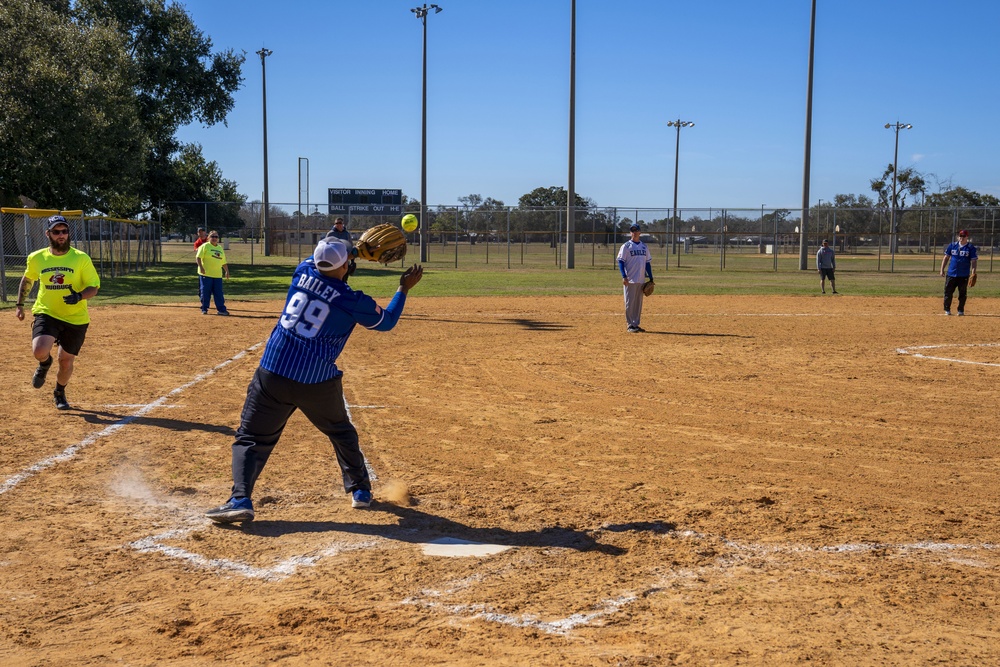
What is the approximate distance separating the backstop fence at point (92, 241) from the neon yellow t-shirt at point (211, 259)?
852 centimetres

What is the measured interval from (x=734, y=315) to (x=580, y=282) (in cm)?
1327

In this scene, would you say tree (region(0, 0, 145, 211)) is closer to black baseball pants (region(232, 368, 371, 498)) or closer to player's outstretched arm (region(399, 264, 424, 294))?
black baseball pants (region(232, 368, 371, 498))

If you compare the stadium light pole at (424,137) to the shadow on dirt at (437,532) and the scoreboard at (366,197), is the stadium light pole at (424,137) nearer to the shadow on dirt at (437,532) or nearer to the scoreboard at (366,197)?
the scoreboard at (366,197)

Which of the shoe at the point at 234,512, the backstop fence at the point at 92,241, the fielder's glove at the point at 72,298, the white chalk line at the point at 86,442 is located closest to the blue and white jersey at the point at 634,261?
the white chalk line at the point at 86,442

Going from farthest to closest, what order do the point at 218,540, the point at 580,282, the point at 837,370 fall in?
the point at 580,282, the point at 837,370, the point at 218,540

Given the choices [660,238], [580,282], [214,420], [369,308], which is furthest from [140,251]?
[369,308]

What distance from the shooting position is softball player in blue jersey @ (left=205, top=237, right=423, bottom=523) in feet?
18.9

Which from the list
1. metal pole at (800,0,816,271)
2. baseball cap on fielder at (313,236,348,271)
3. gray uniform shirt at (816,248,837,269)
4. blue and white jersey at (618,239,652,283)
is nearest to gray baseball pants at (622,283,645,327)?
blue and white jersey at (618,239,652,283)

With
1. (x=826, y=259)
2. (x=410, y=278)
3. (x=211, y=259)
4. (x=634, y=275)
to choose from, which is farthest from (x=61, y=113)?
(x=410, y=278)

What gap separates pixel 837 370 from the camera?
39.8 ft

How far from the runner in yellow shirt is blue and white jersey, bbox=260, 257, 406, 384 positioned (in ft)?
14.3

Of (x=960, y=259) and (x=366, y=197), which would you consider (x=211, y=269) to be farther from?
(x=366, y=197)

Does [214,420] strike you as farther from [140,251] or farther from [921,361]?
[140,251]

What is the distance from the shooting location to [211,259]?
1884 centimetres
